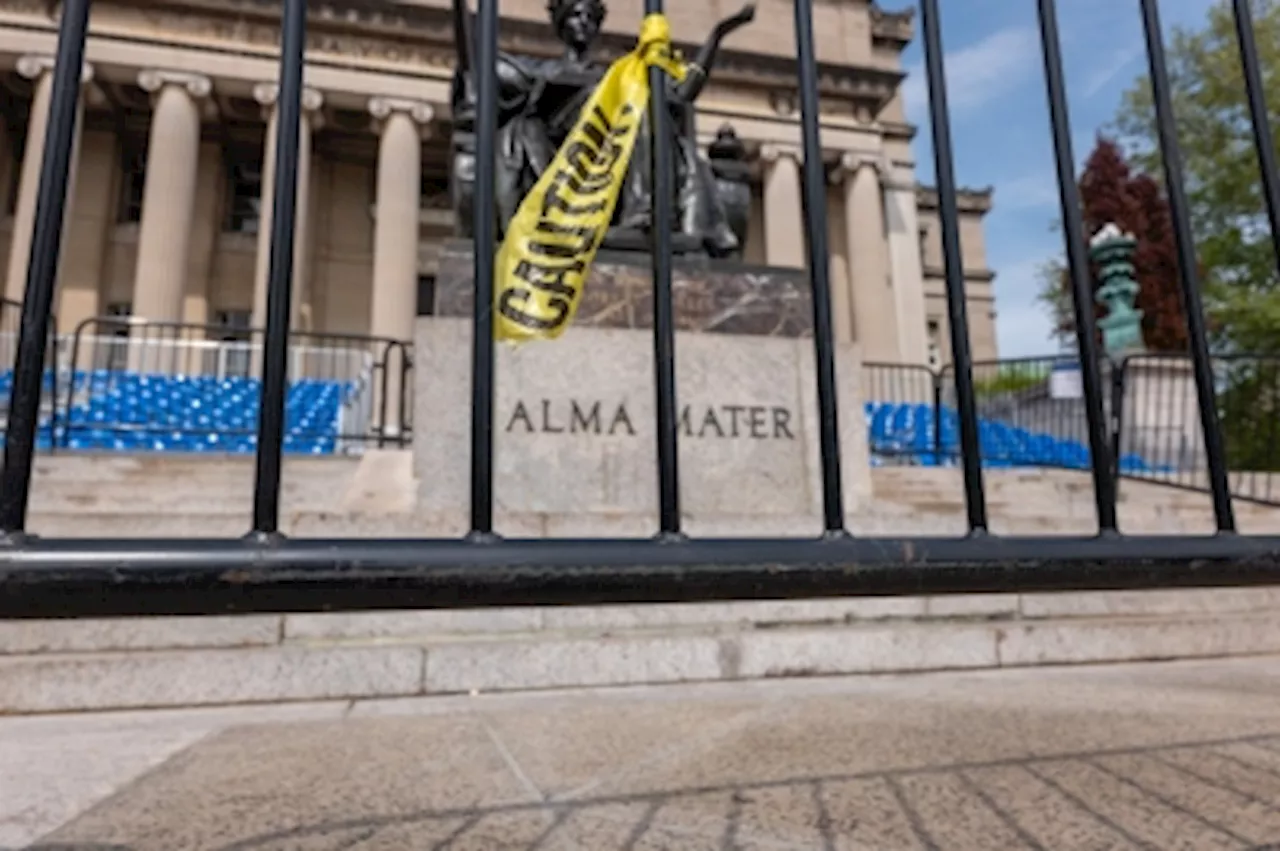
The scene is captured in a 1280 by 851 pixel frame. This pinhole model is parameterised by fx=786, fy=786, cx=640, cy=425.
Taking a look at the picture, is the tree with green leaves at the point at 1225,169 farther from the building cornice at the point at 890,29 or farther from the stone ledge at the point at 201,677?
the stone ledge at the point at 201,677

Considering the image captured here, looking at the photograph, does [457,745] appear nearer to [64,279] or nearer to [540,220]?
[540,220]

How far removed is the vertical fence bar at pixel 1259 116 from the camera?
3.63 ft

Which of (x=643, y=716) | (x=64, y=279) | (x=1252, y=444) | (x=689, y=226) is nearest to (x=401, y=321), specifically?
(x=64, y=279)

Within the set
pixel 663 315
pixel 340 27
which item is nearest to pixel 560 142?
pixel 663 315

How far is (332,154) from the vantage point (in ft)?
82.3

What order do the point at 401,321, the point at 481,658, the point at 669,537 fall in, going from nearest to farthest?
the point at 669,537 → the point at 481,658 → the point at 401,321

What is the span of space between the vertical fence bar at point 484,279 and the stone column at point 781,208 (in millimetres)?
23691

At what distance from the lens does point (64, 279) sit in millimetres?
21469

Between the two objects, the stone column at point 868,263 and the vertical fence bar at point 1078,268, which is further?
the stone column at point 868,263

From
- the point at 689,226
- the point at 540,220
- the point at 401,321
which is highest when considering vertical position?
the point at 401,321

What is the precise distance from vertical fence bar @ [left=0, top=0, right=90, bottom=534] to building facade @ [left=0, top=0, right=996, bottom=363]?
20.0 meters

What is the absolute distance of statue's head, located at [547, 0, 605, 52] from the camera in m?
6.36

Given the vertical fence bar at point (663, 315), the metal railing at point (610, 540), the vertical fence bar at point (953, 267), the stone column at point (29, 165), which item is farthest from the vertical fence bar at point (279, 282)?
the stone column at point (29, 165)

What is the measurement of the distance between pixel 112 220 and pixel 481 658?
85.4 feet
